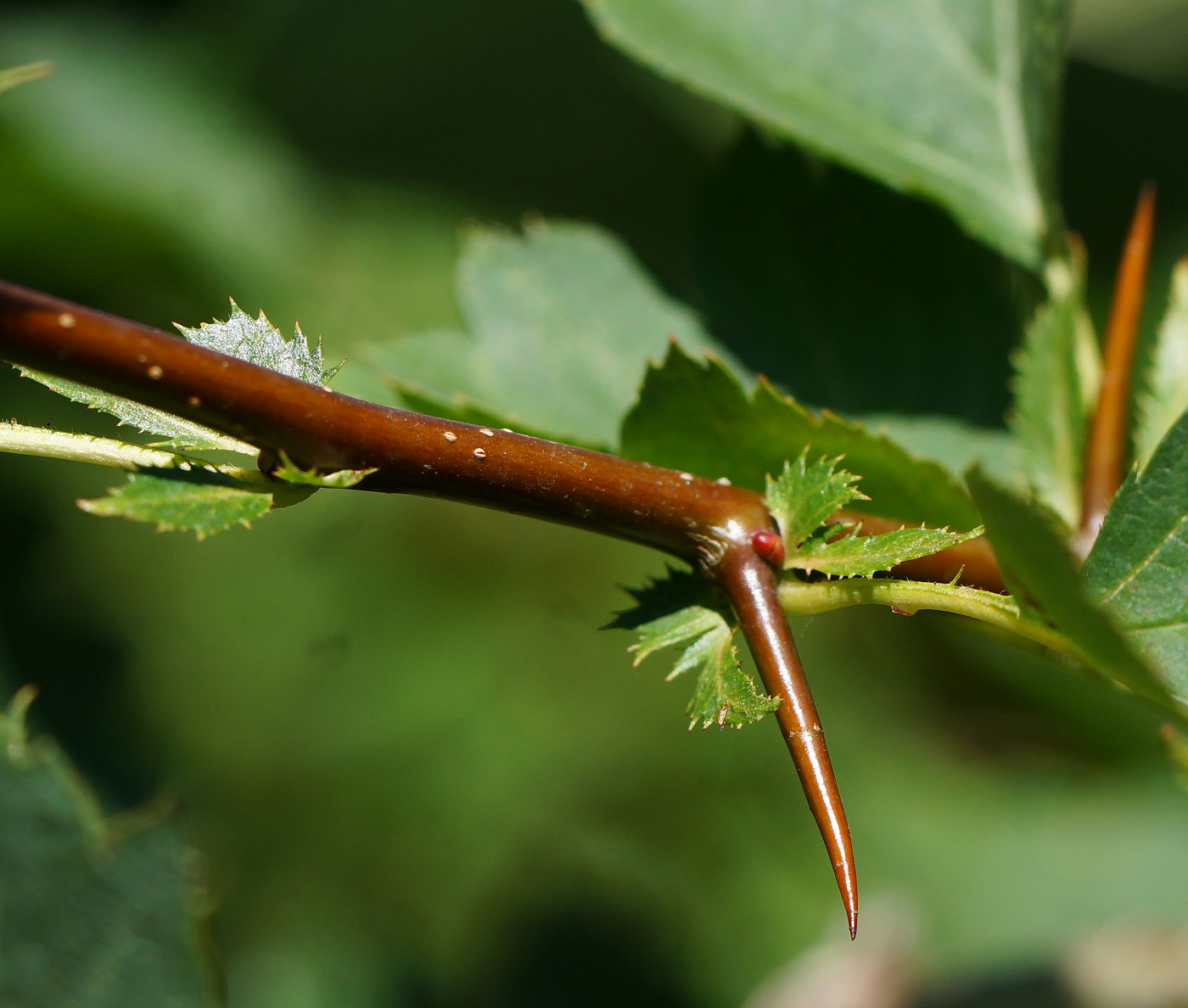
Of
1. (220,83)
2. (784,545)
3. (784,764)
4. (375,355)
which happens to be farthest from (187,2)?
(784,545)

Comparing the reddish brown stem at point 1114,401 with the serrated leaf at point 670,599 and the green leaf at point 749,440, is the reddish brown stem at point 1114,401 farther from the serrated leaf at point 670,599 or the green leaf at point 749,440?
the serrated leaf at point 670,599

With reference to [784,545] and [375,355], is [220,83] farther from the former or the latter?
[784,545]

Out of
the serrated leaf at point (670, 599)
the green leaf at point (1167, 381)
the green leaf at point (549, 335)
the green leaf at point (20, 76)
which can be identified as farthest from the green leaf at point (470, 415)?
the green leaf at point (1167, 381)

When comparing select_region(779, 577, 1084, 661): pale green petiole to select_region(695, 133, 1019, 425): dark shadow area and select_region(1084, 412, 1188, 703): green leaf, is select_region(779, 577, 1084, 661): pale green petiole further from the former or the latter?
select_region(695, 133, 1019, 425): dark shadow area

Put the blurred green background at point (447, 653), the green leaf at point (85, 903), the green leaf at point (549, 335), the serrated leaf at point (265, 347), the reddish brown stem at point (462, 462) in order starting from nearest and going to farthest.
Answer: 1. the reddish brown stem at point (462, 462)
2. the serrated leaf at point (265, 347)
3. the green leaf at point (85, 903)
4. the green leaf at point (549, 335)
5. the blurred green background at point (447, 653)

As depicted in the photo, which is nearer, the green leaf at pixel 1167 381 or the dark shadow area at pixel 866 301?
the green leaf at pixel 1167 381

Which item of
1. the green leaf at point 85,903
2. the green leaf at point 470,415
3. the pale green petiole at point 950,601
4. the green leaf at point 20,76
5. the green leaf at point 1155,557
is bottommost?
the green leaf at point 85,903
